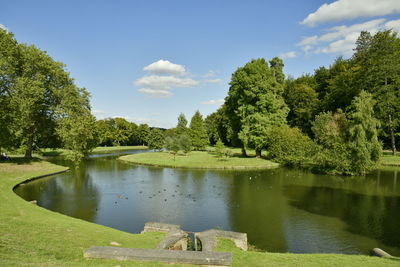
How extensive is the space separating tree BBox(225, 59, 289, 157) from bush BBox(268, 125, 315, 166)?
256 cm

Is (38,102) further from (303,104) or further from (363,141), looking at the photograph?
(303,104)

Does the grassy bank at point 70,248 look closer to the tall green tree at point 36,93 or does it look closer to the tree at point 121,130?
the tall green tree at point 36,93

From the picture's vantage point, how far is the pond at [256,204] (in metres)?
16.3

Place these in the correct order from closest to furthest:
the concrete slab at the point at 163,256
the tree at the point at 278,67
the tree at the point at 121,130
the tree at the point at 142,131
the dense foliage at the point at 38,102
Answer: the concrete slab at the point at 163,256, the dense foliage at the point at 38,102, the tree at the point at 278,67, the tree at the point at 121,130, the tree at the point at 142,131

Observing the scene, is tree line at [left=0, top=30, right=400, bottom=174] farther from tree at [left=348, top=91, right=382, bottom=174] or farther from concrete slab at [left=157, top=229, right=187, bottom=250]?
concrete slab at [left=157, top=229, right=187, bottom=250]

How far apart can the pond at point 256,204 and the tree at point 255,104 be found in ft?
48.3

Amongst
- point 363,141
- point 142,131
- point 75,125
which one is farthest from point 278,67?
point 142,131

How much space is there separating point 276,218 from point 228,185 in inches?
487

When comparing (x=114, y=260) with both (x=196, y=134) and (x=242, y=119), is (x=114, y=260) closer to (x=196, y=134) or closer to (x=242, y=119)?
(x=242, y=119)

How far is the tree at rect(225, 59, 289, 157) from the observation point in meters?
52.2

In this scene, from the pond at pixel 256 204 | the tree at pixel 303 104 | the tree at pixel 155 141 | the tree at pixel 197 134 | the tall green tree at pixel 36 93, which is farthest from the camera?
the tree at pixel 197 134

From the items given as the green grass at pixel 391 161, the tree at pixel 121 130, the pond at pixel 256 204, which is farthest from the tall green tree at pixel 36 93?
the tree at pixel 121 130

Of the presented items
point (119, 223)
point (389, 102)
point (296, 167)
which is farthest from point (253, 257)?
point (389, 102)

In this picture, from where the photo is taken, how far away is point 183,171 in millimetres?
43125
